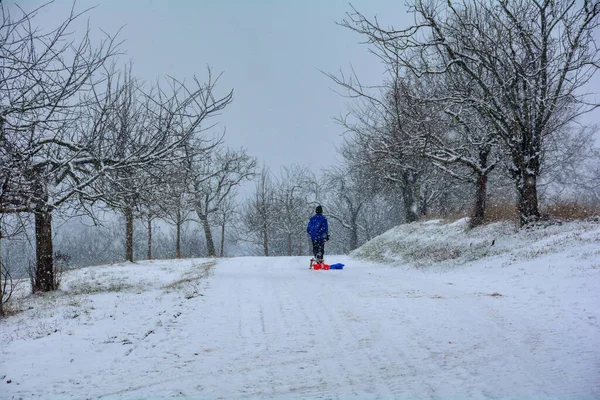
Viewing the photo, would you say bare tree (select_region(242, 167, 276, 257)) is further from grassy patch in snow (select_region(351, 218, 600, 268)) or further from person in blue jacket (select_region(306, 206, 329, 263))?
person in blue jacket (select_region(306, 206, 329, 263))

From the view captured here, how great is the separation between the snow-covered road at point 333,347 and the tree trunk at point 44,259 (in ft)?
14.3

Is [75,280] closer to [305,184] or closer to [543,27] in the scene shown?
[543,27]

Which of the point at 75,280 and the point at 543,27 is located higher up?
the point at 543,27

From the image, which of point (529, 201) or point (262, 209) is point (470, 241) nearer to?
point (529, 201)

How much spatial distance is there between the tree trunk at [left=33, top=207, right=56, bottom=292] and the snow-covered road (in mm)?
4371

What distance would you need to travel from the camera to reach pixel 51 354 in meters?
5.18

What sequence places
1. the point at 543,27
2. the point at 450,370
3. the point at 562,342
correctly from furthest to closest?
the point at 543,27
the point at 562,342
the point at 450,370

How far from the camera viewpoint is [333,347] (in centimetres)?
516

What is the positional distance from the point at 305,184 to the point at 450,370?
42084 millimetres

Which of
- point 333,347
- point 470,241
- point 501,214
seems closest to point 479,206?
point 501,214

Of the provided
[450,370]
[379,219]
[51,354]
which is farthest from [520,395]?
[379,219]

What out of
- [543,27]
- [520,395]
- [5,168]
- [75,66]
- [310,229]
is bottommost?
[520,395]

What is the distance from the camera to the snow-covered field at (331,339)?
4.09 m

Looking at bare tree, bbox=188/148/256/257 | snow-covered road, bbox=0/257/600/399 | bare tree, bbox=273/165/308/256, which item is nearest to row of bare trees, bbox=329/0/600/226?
snow-covered road, bbox=0/257/600/399
